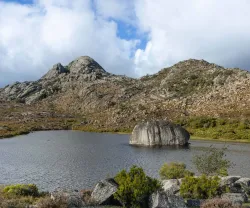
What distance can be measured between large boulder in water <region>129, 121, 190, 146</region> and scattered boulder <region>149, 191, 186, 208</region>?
63947 mm

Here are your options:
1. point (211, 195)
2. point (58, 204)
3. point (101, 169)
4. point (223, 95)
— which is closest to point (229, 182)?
point (211, 195)

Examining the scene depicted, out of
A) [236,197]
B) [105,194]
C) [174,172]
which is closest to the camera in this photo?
[105,194]

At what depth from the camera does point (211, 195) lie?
29406 millimetres

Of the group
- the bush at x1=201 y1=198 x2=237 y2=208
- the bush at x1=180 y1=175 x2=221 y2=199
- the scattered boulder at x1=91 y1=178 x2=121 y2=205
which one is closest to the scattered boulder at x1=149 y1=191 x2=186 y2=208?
the bush at x1=201 y1=198 x2=237 y2=208

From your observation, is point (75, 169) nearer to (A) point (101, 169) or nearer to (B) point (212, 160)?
(A) point (101, 169)

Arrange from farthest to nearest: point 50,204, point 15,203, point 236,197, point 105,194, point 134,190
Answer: point 236,197 → point 105,194 → point 134,190 → point 15,203 → point 50,204

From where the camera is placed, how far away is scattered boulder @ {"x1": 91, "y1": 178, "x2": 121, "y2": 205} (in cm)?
2709

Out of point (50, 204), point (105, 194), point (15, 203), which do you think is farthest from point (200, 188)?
point (15, 203)

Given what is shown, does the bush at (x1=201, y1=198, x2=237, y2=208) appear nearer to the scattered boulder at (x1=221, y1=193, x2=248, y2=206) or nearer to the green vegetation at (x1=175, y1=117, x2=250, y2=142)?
the scattered boulder at (x1=221, y1=193, x2=248, y2=206)

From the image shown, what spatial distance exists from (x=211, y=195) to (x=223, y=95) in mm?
124490

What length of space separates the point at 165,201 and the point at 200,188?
6007mm

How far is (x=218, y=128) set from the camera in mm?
114000

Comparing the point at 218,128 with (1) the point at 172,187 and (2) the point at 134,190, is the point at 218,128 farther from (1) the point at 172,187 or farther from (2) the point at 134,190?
(2) the point at 134,190

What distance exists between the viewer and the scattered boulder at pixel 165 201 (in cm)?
2505
